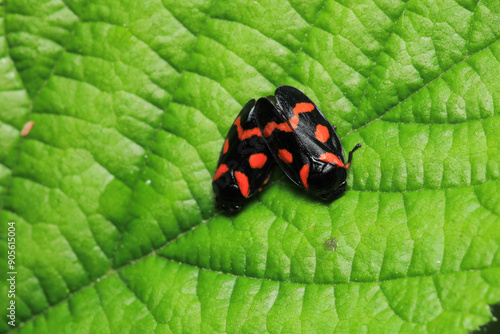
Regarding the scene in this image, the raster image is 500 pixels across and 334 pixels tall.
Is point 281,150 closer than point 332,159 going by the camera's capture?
No

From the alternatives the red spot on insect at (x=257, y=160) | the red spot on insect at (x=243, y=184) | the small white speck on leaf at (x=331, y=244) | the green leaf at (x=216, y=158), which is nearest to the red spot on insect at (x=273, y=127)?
the red spot on insect at (x=257, y=160)

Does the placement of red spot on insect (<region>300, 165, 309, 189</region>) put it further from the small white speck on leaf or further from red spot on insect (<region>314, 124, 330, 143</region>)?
the small white speck on leaf

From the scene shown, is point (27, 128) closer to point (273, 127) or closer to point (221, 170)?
point (221, 170)

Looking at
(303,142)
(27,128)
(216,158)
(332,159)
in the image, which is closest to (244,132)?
(216,158)

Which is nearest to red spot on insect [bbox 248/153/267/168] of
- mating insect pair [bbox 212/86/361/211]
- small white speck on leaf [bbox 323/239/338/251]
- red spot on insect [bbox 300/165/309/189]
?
mating insect pair [bbox 212/86/361/211]

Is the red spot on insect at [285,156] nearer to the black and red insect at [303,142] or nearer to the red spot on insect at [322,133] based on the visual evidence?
the black and red insect at [303,142]

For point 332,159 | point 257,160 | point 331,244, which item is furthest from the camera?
point 257,160

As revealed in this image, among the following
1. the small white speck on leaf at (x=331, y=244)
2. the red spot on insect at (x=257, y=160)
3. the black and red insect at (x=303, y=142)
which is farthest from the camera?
the red spot on insect at (x=257, y=160)

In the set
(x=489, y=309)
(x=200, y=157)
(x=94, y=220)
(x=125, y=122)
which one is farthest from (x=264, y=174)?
(x=489, y=309)

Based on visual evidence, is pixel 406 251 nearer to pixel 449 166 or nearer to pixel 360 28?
pixel 449 166
